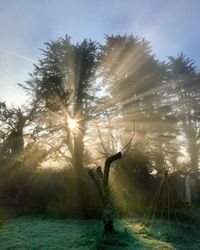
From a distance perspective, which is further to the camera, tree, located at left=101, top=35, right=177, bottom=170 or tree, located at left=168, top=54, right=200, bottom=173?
tree, located at left=168, top=54, right=200, bottom=173

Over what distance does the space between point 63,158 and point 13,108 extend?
5460 mm

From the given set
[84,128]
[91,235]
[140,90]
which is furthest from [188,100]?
[91,235]

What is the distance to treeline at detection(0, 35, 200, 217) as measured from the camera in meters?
20.6

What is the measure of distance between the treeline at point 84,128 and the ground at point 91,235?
10.2 ft

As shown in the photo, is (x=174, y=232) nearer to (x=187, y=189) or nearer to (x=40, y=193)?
(x=40, y=193)

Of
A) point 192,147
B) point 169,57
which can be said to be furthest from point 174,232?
point 169,57

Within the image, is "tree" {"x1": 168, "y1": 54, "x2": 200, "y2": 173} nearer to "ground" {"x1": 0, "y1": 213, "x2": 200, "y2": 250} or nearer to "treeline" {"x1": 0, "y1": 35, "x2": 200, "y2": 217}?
"treeline" {"x1": 0, "y1": 35, "x2": 200, "y2": 217}

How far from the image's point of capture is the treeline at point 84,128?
20562mm

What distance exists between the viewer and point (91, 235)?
39.4ft

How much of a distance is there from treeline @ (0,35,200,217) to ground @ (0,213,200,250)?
10.2 ft

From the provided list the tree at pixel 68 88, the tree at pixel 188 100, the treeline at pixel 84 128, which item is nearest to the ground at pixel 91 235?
the treeline at pixel 84 128

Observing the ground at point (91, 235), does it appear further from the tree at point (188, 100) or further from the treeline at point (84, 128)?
the tree at point (188, 100)

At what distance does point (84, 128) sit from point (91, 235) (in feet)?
45.9

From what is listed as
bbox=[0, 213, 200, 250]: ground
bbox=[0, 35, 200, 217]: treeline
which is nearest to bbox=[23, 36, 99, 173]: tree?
Result: bbox=[0, 35, 200, 217]: treeline
